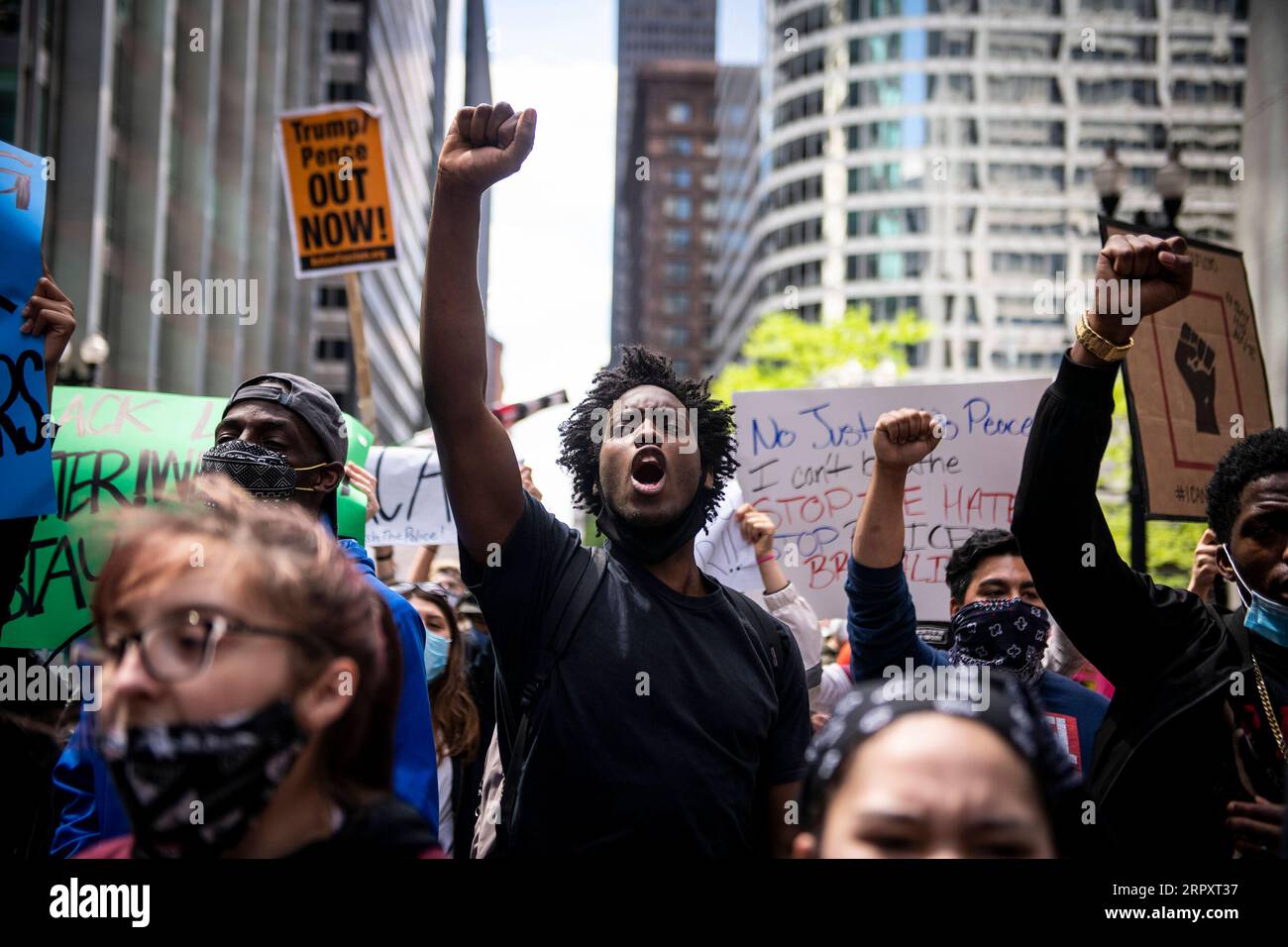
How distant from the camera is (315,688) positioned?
1727 mm

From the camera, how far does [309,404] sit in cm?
346

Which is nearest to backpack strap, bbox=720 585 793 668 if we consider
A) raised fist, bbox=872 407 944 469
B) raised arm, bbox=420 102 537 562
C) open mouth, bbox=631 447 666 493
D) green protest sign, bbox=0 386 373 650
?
open mouth, bbox=631 447 666 493

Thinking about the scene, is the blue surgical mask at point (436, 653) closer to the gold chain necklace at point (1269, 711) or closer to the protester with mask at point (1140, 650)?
the protester with mask at point (1140, 650)

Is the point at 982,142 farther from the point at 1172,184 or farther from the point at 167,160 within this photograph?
the point at 1172,184

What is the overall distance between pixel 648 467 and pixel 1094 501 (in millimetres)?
1038

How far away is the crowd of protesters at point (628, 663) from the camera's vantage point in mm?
1665

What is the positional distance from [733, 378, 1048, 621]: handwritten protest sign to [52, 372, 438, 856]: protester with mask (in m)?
2.48

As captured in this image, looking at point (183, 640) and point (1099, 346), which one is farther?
point (1099, 346)

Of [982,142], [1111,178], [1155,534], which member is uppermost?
[982,142]

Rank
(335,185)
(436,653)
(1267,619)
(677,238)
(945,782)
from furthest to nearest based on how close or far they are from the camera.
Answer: (677,238), (335,185), (436,653), (1267,619), (945,782)

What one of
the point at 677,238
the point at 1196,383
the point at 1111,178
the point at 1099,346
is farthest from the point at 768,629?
the point at 677,238

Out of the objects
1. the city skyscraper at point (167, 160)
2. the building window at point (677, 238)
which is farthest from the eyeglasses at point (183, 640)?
the building window at point (677, 238)
